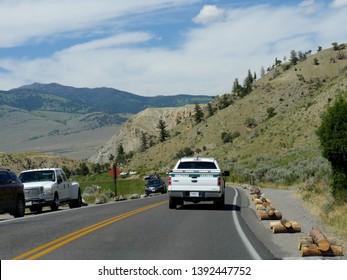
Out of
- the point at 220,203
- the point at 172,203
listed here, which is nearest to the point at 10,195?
the point at 172,203

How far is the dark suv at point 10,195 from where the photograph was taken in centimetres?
2156

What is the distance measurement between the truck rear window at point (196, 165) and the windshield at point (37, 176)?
644cm

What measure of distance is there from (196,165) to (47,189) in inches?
265

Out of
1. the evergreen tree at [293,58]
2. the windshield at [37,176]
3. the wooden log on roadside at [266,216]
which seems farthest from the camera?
the evergreen tree at [293,58]

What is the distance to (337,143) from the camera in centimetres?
2217

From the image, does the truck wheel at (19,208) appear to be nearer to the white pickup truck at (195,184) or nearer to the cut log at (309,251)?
the white pickup truck at (195,184)

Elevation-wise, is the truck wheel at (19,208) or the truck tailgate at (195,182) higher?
the truck tailgate at (195,182)

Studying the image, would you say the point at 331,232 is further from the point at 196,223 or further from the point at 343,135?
the point at 343,135

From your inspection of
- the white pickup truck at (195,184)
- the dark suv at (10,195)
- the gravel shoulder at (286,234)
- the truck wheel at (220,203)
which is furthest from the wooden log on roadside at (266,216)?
the dark suv at (10,195)

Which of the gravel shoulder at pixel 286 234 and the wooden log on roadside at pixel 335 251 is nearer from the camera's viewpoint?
the wooden log on roadside at pixel 335 251

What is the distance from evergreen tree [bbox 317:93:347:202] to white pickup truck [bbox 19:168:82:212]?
12.0 m

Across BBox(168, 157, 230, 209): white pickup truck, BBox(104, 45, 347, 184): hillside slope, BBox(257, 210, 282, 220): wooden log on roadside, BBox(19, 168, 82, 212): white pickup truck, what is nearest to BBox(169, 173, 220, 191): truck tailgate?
BBox(168, 157, 230, 209): white pickup truck

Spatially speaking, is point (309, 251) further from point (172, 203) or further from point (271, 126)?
point (271, 126)
